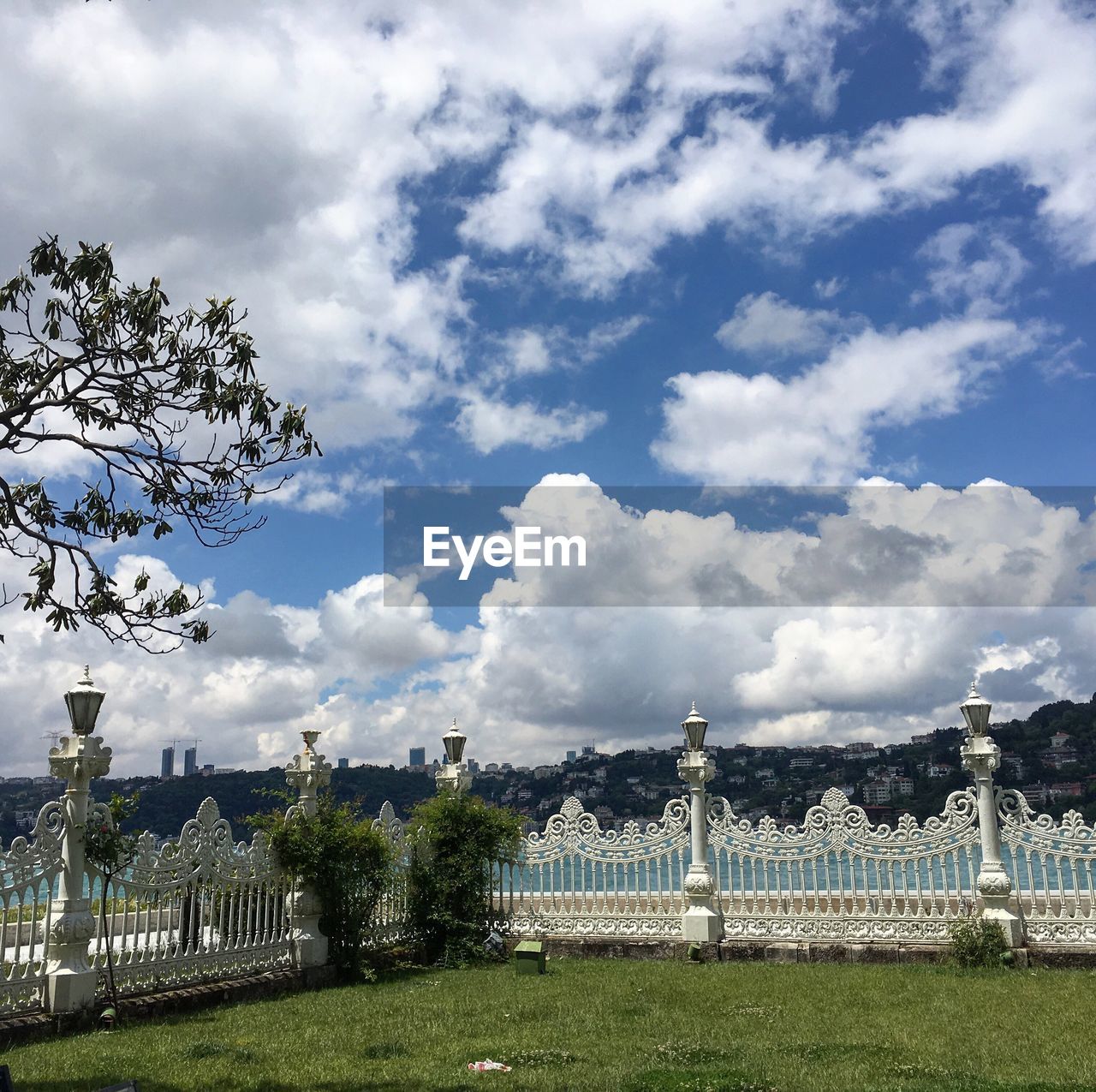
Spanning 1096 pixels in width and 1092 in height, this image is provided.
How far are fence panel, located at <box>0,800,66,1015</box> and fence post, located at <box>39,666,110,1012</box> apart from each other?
Result: 7 centimetres

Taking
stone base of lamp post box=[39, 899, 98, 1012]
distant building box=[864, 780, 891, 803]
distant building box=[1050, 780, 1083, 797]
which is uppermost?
distant building box=[1050, 780, 1083, 797]

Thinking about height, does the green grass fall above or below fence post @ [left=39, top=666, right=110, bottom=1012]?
below

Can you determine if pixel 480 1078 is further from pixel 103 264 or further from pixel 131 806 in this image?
pixel 103 264

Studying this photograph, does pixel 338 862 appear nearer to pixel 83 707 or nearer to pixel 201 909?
pixel 201 909

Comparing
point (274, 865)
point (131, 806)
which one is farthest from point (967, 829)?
point (131, 806)

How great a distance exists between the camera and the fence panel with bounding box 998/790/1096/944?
12125 mm

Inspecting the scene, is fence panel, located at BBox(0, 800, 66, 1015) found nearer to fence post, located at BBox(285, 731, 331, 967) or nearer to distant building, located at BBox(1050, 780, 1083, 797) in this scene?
fence post, located at BBox(285, 731, 331, 967)

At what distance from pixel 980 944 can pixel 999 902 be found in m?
0.61

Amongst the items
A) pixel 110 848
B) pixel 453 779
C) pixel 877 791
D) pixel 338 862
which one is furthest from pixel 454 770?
pixel 877 791

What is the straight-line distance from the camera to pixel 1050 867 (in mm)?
12672

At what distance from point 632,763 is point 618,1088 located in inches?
943

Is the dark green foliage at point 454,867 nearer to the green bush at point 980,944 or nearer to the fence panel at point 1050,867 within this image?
the green bush at point 980,944

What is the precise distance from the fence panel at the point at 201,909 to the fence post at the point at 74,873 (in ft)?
0.81

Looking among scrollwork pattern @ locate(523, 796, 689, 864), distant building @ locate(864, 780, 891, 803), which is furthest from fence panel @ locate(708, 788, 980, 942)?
distant building @ locate(864, 780, 891, 803)
